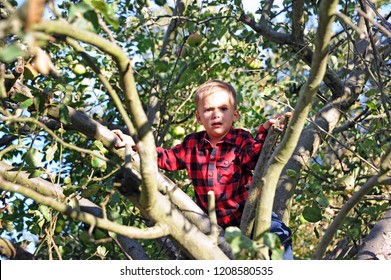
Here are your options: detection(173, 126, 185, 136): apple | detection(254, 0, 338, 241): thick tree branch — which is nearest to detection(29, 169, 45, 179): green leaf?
detection(254, 0, 338, 241): thick tree branch

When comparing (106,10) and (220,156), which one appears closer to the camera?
Result: (106,10)

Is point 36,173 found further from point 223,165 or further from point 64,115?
point 223,165

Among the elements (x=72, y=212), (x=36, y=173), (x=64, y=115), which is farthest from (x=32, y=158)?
(x=72, y=212)

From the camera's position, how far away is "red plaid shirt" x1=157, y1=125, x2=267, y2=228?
258cm

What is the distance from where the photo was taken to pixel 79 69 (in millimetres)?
3750

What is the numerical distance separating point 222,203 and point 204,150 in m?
0.28

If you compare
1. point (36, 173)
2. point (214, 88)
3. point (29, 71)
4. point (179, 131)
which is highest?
point (179, 131)

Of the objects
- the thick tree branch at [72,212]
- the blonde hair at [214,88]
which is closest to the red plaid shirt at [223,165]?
the blonde hair at [214,88]

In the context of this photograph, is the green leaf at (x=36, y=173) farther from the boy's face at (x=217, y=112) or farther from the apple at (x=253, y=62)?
the apple at (x=253, y=62)

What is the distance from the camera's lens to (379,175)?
5.09ft

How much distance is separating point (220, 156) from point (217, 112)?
19cm

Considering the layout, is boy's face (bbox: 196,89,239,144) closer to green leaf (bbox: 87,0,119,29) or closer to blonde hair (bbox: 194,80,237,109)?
blonde hair (bbox: 194,80,237,109)
